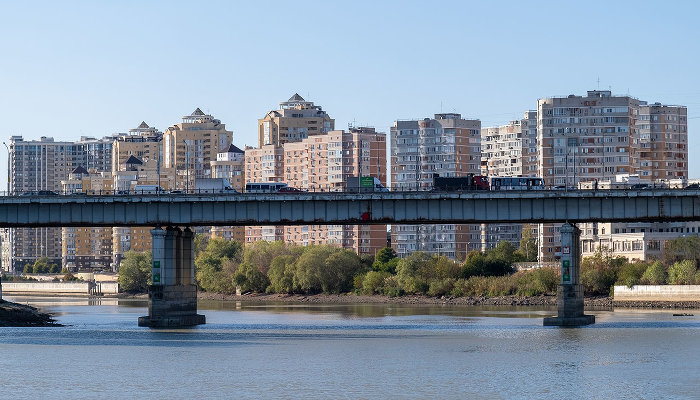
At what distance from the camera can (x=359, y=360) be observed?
90125mm

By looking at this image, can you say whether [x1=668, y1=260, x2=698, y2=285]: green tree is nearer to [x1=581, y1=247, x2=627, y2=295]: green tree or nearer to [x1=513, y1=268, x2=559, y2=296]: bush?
[x1=581, y1=247, x2=627, y2=295]: green tree

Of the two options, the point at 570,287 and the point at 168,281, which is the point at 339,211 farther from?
the point at 570,287

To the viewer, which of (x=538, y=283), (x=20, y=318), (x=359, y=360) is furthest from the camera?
(x=538, y=283)

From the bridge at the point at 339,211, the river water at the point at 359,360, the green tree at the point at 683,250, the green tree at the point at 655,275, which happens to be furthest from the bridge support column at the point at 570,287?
the green tree at the point at 683,250

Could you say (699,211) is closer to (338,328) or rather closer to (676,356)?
(676,356)

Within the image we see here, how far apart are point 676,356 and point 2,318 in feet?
249

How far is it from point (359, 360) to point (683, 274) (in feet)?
311

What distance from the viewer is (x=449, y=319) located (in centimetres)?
14100

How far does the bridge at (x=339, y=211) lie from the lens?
378 ft

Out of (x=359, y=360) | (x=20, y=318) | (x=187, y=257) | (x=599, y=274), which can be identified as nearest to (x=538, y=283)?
(x=599, y=274)

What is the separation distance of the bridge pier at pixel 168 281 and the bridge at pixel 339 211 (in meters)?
0.09

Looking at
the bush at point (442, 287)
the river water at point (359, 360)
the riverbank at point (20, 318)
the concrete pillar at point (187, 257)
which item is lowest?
the river water at point (359, 360)

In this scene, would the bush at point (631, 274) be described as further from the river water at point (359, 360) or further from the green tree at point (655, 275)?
the river water at point (359, 360)

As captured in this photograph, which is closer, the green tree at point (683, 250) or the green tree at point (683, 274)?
the green tree at point (683, 274)
